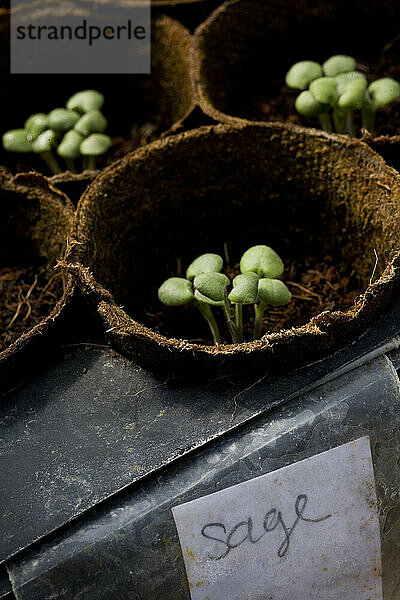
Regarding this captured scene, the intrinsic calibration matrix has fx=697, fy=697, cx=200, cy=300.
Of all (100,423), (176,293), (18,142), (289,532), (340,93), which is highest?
(340,93)

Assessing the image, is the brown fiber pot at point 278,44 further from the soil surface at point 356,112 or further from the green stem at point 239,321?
the green stem at point 239,321

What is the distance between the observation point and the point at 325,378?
0.97m

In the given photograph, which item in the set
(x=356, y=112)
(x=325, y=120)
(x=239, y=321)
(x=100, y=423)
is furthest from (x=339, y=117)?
(x=100, y=423)

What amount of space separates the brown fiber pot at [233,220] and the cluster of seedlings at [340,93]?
0.36 feet

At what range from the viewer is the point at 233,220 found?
4.45 feet

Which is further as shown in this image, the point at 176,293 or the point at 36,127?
the point at 36,127

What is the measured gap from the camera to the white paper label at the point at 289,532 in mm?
902

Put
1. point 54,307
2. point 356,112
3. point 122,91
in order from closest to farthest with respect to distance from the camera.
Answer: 1. point 54,307
2. point 356,112
3. point 122,91

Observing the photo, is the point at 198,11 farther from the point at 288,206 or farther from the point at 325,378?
the point at 325,378

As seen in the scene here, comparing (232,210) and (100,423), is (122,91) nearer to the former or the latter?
(232,210)

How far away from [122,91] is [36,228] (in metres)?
0.57

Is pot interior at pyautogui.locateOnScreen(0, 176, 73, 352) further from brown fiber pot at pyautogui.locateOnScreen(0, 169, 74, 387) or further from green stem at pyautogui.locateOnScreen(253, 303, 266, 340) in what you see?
green stem at pyautogui.locateOnScreen(253, 303, 266, 340)

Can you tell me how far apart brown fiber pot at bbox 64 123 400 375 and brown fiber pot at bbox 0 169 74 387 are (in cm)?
6

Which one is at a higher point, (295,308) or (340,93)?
(340,93)
